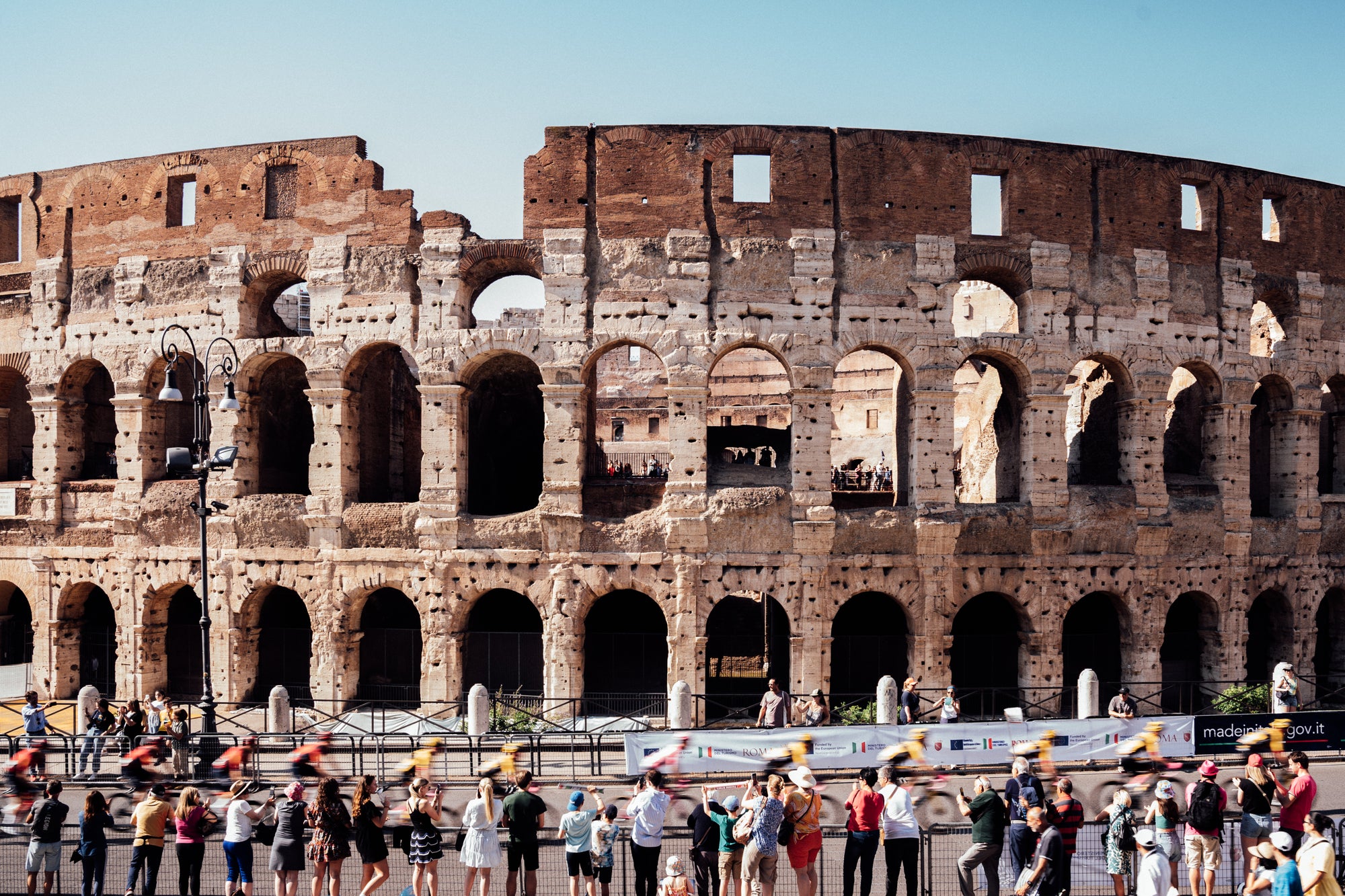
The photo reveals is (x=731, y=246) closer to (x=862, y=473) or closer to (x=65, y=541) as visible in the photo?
(x=862, y=473)

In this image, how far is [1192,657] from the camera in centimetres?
2238

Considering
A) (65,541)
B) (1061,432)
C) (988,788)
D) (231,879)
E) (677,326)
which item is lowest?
(231,879)

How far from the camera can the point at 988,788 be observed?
9.38m

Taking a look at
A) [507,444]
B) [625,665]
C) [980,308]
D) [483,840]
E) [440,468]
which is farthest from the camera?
[980,308]

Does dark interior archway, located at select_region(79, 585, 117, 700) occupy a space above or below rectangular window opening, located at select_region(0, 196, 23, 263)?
below

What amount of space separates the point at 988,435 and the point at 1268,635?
7.97m

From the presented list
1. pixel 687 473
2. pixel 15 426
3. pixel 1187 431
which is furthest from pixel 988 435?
pixel 15 426

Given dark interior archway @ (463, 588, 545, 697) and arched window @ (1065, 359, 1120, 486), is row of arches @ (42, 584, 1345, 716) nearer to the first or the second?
dark interior archway @ (463, 588, 545, 697)

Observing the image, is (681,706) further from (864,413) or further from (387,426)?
(864,413)

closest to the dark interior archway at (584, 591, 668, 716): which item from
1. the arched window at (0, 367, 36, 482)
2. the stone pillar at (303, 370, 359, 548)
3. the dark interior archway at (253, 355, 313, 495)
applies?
the stone pillar at (303, 370, 359, 548)

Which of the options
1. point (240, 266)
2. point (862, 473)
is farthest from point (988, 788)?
point (862, 473)

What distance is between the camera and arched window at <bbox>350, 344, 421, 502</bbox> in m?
21.6

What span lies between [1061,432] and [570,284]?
1020 cm

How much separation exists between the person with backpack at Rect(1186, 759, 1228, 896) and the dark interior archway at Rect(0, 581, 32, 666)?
24274 millimetres
